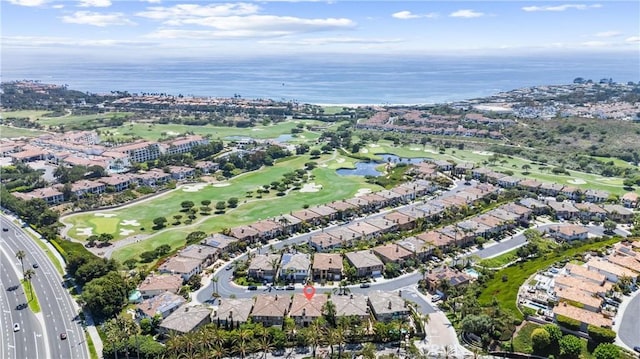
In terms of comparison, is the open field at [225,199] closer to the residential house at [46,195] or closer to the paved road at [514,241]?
the residential house at [46,195]

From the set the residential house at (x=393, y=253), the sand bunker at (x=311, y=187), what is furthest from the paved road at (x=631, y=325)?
the sand bunker at (x=311, y=187)

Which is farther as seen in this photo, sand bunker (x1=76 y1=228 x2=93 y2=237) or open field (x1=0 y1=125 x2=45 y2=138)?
open field (x1=0 y1=125 x2=45 y2=138)

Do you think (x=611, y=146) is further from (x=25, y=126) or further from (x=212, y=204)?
(x=25, y=126)

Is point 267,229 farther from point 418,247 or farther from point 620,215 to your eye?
point 620,215

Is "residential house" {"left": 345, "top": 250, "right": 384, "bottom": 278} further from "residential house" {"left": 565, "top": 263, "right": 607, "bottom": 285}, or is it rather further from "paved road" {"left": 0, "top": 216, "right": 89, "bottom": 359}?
"paved road" {"left": 0, "top": 216, "right": 89, "bottom": 359}

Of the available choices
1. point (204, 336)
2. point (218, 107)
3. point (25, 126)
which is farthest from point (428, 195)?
point (25, 126)

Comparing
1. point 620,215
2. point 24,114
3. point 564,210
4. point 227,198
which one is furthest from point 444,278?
point 24,114

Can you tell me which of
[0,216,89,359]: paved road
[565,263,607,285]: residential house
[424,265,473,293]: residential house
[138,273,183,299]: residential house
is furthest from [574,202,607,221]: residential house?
[0,216,89,359]: paved road
